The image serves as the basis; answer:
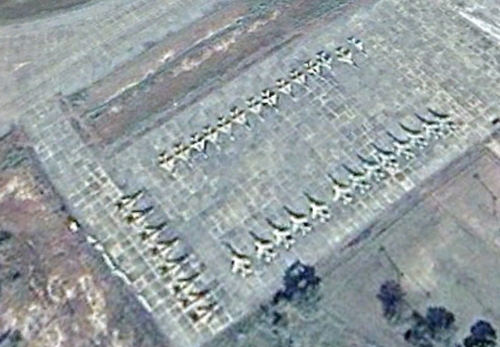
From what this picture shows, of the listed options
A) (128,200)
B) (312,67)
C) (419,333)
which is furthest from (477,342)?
(312,67)

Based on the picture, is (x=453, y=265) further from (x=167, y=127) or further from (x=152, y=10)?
(x=152, y=10)

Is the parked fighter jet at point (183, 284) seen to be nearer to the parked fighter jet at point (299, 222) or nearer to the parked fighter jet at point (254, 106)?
the parked fighter jet at point (299, 222)

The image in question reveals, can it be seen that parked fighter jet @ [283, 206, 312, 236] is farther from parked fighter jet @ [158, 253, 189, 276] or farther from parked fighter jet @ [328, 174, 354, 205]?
parked fighter jet @ [158, 253, 189, 276]

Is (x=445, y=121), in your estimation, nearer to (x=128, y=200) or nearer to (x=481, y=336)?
(x=481, y=336)

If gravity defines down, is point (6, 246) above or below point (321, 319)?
above

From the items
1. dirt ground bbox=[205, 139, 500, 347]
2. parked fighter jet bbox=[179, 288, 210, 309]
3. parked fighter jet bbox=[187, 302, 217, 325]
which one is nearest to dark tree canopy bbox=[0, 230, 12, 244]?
parked fighter jet bbox=[179, 288, 210, 309]

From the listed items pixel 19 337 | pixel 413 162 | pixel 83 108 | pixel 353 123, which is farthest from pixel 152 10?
pixel 19 337
